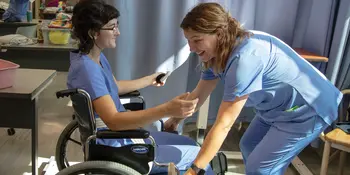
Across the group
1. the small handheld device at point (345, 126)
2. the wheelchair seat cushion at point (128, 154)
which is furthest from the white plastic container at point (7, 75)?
the small handheld device at point (345, 126)

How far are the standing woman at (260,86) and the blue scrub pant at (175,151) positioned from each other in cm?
19

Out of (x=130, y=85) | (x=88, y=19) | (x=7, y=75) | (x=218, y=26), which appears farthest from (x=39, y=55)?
(x=218, y=26)

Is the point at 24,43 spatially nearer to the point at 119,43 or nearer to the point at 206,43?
the point at 119,43

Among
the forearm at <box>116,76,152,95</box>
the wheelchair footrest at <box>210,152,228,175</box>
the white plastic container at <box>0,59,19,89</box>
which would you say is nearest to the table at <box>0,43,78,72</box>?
the white plastic container at <box>0,59,19,89</box>

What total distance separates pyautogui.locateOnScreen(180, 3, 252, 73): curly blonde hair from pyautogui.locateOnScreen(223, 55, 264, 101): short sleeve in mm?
83

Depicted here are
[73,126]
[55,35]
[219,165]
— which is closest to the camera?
[219,165]

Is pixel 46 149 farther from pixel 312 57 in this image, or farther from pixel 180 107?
pixel 312 57

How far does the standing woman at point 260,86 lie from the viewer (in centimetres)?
127

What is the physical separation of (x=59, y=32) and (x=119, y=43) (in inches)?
42.4

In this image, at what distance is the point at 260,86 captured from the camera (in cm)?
132

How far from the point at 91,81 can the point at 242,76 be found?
1.79 feet

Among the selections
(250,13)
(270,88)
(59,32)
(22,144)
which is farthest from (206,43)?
(59,32)

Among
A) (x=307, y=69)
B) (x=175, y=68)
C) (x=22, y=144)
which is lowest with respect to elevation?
(x=22, y=144)

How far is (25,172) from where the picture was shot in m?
2.27
